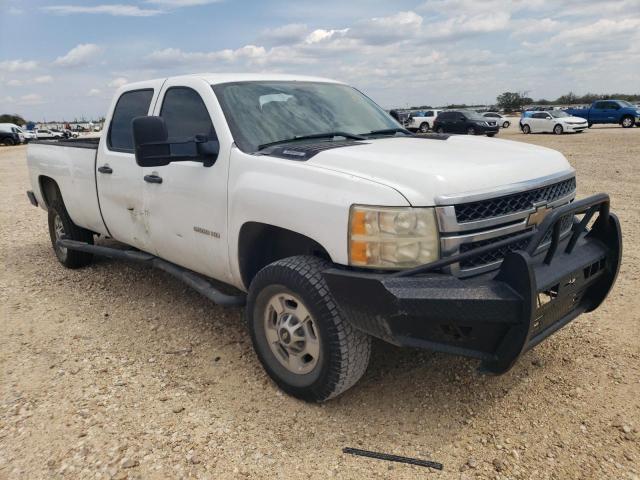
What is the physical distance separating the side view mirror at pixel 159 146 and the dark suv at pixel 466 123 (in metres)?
26.9

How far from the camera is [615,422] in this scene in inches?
117

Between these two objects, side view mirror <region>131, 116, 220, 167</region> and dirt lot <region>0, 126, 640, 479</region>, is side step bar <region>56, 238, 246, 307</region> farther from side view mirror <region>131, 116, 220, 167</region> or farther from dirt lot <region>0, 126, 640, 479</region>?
side view mirror <region>131, 116, 220, 167</region>

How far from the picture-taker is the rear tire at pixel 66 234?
5805mm

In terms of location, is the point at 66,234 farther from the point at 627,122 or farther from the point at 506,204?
the point at 627,122

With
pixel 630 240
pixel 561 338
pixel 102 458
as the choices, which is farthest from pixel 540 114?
pixel 102 458

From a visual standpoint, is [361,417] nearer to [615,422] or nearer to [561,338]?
[615,422]

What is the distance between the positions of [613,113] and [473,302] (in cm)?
3474

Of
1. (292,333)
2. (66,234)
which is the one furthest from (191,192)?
(66,234)

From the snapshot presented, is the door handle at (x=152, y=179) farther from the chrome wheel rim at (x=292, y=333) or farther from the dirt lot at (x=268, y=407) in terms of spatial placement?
the chrome wheel rim at (x=292, y=333)

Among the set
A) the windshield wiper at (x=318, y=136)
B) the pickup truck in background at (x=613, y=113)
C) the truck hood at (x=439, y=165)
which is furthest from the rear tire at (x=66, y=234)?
the pickup truck in background at (x=613, y=113)

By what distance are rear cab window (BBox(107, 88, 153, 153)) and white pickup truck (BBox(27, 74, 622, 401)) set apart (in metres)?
0.12

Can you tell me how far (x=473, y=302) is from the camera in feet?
8.16

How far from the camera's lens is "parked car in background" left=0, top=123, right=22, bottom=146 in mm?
41338

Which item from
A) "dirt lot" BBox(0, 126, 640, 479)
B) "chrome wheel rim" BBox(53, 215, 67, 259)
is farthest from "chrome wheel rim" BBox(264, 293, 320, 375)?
"chrome wheel rim" BBox(53, 215, 67, 259)
